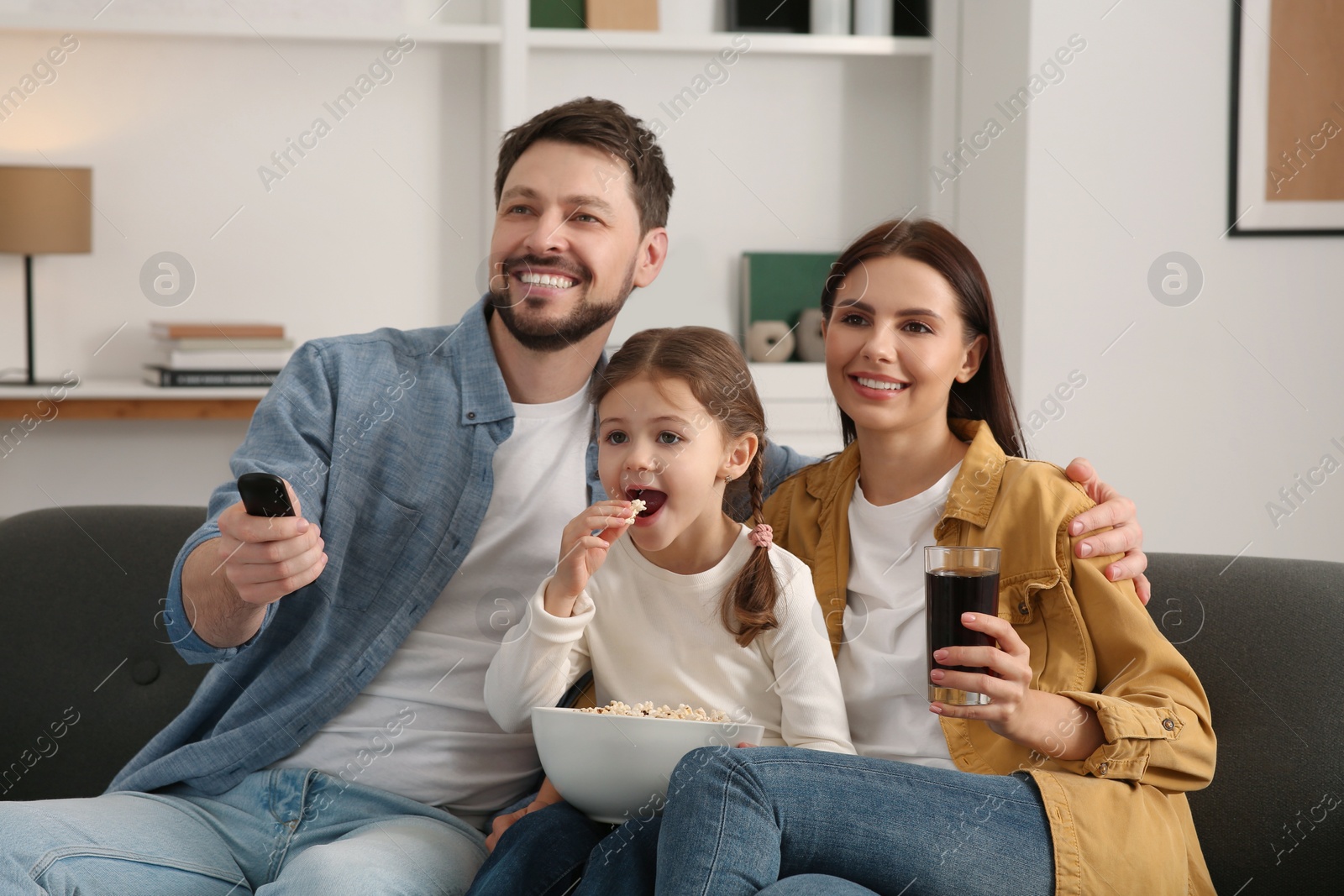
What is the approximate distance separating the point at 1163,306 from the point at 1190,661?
1430 millimetres

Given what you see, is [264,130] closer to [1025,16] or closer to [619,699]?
[1025,16]

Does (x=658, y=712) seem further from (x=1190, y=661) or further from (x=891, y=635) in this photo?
(x=1190, y=661)

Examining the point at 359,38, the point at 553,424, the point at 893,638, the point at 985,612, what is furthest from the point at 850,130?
the point at 985,612

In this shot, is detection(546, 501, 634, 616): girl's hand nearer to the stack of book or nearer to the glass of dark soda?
the glass of dark soda

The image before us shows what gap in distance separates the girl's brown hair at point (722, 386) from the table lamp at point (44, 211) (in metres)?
1.95

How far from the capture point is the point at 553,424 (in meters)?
1.74

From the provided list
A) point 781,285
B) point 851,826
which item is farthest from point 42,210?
point 851,826

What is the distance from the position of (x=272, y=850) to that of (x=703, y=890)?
613 millimetres

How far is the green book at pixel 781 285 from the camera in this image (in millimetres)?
3258

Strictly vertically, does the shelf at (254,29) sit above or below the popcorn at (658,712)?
above

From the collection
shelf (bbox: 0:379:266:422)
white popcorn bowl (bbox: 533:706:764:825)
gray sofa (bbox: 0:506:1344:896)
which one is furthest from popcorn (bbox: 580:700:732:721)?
shelf (bbox: 0:379:266:422)

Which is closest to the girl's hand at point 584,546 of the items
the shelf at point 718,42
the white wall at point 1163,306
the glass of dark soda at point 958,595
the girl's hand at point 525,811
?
the girl's hand at point 525,811

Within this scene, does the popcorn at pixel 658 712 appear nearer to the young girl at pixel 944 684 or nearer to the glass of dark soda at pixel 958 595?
the young girl at pixel 944 684

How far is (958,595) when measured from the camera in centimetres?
122
